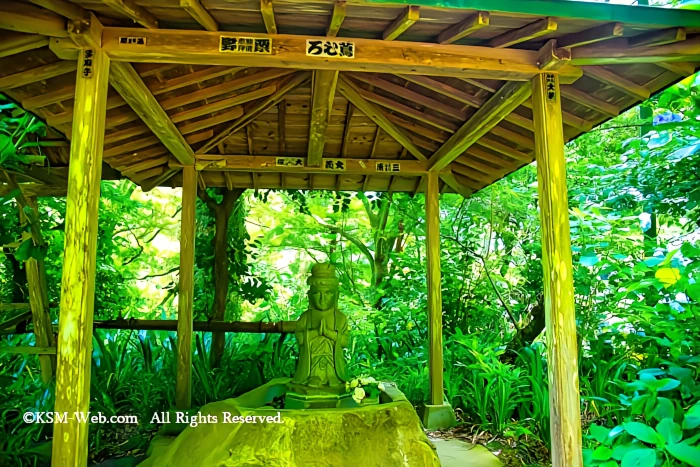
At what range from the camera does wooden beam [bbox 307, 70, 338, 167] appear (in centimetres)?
374

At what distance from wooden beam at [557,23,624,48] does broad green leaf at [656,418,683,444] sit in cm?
243

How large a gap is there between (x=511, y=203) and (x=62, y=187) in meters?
6.18

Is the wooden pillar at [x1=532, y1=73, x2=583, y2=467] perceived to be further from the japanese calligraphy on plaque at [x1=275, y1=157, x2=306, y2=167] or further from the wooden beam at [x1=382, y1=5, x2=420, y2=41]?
the japanese calligraphy on plaque at [x1=275, y1=157, x2=306, y2=167]

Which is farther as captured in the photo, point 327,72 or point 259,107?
point 259,107

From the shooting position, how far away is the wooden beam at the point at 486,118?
136 inches

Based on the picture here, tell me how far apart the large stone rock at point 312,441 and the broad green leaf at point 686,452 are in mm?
1423

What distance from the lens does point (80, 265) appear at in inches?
103

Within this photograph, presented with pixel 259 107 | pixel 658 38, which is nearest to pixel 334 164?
pixel 259 107

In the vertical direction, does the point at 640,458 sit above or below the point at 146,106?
below

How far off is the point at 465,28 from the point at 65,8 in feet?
7.78

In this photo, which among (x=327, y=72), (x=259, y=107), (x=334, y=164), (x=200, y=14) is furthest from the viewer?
(x=334, y=164)

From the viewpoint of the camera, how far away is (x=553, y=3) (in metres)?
2.61

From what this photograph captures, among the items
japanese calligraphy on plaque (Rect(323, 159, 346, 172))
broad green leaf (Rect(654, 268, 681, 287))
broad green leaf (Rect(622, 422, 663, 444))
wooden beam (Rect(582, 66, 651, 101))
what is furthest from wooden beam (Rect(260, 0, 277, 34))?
broad green leaf (Rect(622, 422, 663, 444))

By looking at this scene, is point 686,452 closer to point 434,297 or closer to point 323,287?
point 323,287
